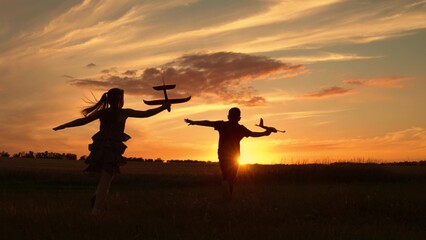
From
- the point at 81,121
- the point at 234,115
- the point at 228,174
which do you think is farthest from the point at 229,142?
the point at 81,121

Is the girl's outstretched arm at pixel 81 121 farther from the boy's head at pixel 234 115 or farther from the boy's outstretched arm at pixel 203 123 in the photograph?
the boy's head at pixel 234 115

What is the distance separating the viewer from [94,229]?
8.05 meters

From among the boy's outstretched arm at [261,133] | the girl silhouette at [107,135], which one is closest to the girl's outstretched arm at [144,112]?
the girl silhouette at [107,135]

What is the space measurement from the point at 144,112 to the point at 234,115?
347 cm

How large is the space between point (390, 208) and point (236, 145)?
4.10m

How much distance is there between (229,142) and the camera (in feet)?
43.1

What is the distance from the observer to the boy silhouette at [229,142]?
43.1 ft

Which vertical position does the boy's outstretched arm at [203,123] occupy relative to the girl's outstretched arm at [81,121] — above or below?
above

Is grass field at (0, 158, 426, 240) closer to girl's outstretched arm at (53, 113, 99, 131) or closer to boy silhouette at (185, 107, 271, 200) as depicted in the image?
boy silhouette at (185, 107, 271, 200)

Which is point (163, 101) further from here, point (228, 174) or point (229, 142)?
point (228, 174)

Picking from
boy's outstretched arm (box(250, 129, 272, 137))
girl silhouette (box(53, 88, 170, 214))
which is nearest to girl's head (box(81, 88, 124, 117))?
girl silhouette (box(53, 88, 170, 214))

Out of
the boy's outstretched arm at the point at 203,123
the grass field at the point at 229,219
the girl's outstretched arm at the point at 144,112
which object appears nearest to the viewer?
the grass field at the point at 229,219

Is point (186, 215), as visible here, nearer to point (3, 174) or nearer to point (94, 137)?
point (94, 137)

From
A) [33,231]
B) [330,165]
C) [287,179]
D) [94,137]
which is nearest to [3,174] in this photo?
[287,179]
